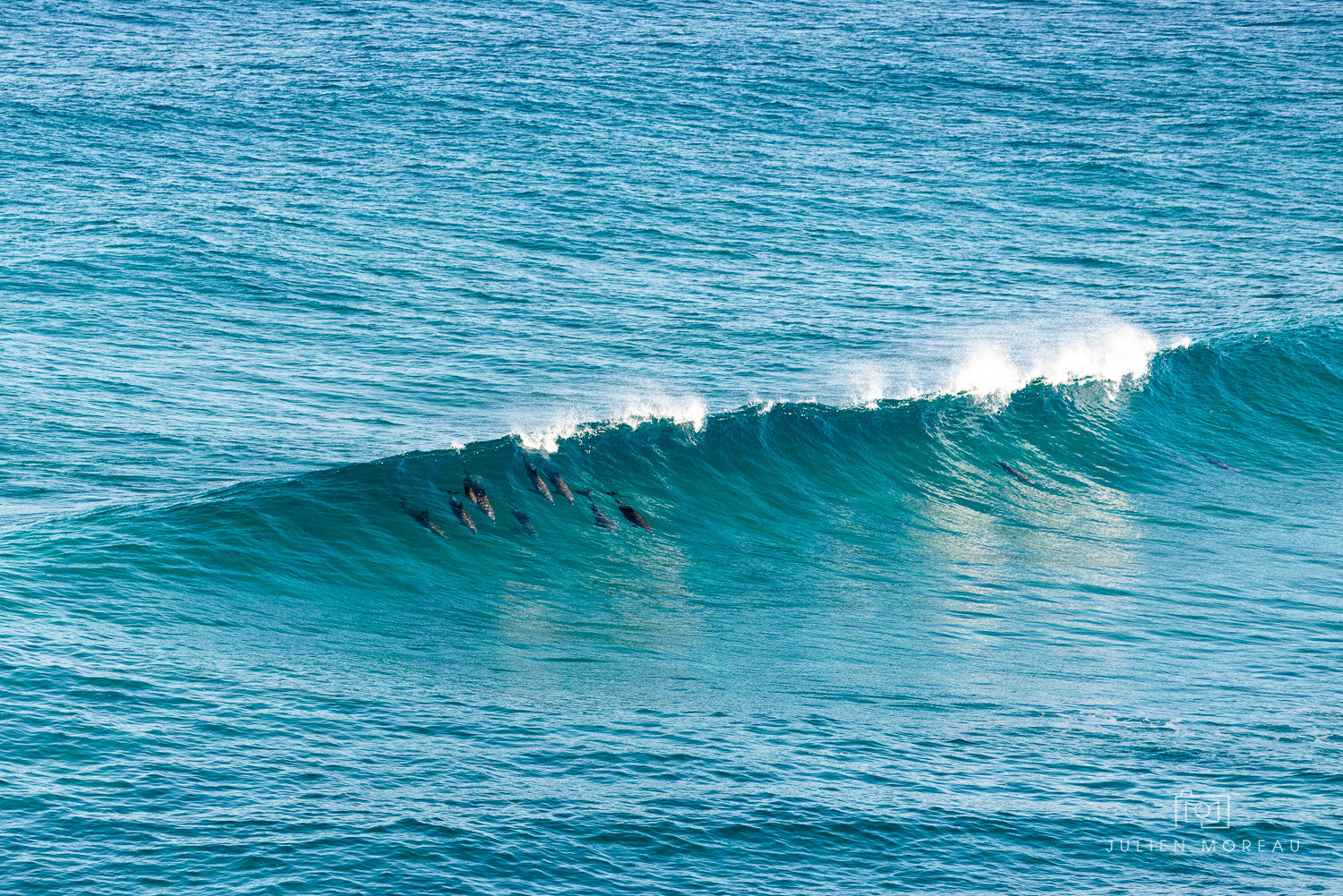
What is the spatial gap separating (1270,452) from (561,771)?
20.9 m

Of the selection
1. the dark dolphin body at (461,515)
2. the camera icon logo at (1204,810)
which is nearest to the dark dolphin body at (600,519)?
the dark dolphin body at (461,515)

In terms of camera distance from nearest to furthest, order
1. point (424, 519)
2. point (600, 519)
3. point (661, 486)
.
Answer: point (424, 519) < point (600, 519) < point (661, 486)

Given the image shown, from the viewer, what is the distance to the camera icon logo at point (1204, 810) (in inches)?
543

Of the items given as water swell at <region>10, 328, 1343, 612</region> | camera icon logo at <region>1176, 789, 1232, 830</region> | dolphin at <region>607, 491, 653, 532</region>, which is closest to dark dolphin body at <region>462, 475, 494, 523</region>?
water swell at <region>10, 328, 1343, 612</region>

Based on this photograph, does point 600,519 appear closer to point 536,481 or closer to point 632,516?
point 632,516

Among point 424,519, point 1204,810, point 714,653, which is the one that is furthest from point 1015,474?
point 1204,810

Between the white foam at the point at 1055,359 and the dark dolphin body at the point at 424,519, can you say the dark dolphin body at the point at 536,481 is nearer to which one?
the dark dolphin body at the point at 424,519

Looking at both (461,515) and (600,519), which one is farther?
(600,519)

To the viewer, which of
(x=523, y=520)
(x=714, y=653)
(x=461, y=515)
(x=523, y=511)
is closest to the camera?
(x=714, y=653)

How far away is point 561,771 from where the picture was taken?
47.5 ft

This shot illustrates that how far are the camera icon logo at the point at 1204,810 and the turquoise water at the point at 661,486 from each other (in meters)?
0.08

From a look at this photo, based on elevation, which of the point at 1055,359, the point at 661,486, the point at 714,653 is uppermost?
the point at 1055,359

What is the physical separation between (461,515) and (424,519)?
634 millimetres

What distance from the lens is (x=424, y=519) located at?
894 inches
